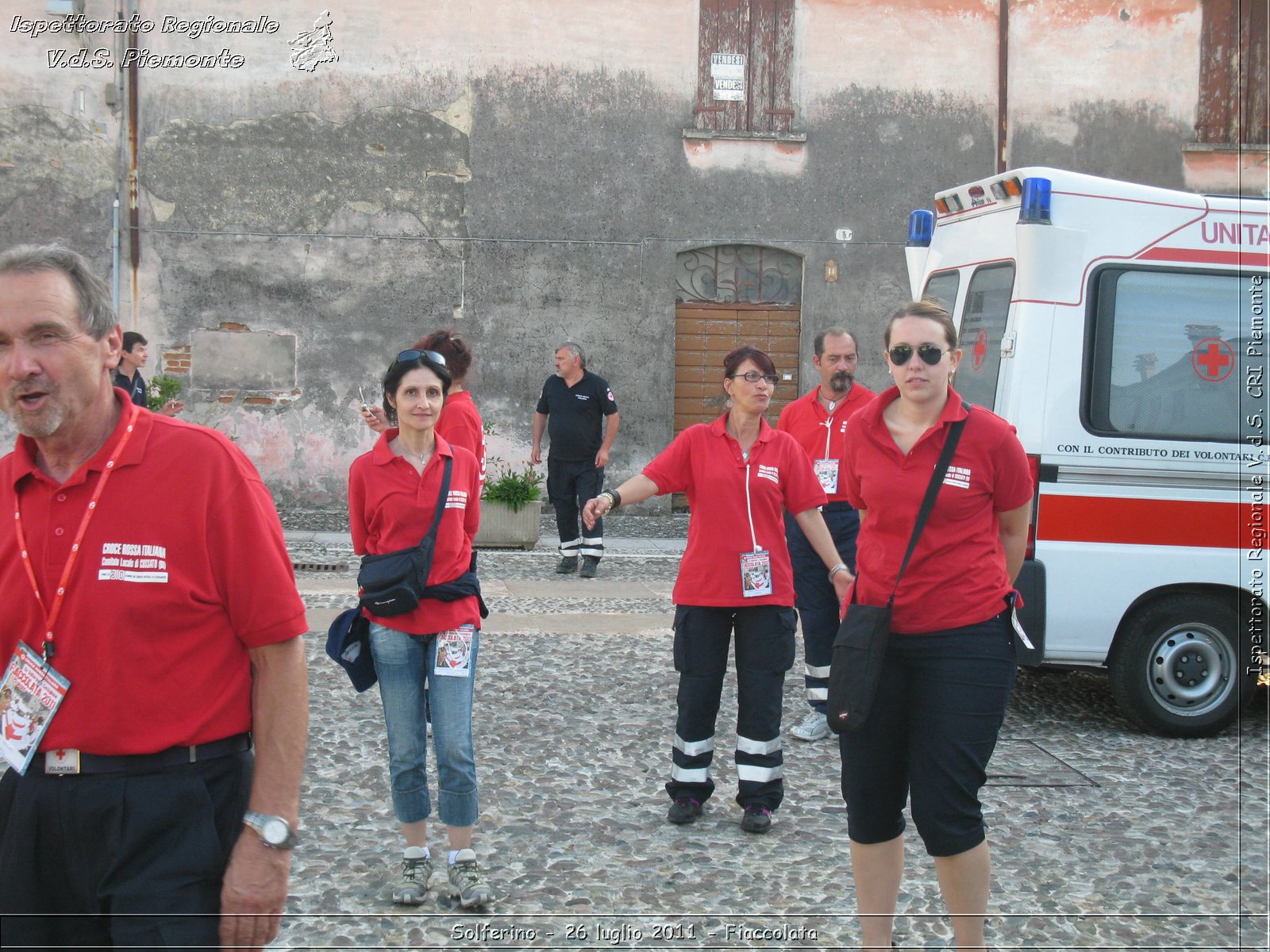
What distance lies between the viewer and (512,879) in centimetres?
447

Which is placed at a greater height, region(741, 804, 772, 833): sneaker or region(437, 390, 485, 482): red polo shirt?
region(437, 390, 485, 482): red polo shirt

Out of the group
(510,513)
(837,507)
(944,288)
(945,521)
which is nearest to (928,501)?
(945,521)

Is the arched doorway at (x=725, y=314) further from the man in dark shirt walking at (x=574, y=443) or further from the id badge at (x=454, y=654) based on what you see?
the id badge at (x=454, y=654)

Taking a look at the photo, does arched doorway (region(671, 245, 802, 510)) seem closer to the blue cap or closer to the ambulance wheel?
the ambulance wheel

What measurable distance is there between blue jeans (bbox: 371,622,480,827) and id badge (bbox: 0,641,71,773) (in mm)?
2029

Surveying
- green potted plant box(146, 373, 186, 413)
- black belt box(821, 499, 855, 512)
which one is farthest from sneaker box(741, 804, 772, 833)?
green potted plant box(146, 373, 186, 413)

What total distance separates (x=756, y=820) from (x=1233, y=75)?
16.1 metres

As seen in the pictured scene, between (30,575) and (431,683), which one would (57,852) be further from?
(431,683)

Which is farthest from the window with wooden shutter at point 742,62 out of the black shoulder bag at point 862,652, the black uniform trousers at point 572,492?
the black shoulder bag at point 862,652

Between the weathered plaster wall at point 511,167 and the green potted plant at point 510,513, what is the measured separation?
3.47 meters

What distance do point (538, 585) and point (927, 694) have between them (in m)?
7.36

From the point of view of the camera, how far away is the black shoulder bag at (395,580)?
423cm

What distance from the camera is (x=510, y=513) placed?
13.1 metres

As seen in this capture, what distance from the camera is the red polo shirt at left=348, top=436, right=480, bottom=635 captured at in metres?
4.35
